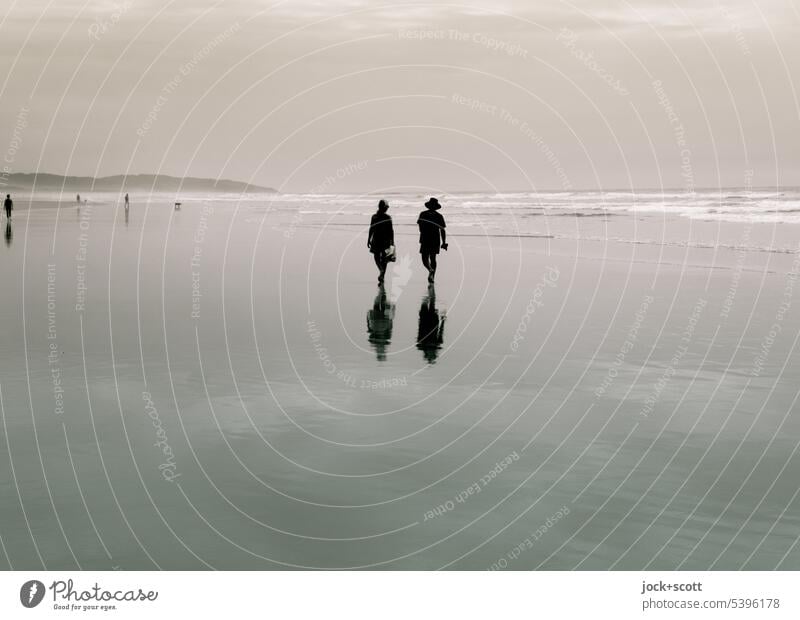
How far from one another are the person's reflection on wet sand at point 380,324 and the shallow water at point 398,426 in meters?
0.08

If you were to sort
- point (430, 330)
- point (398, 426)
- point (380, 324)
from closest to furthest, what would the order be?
point (398, 426)
point (430, 330)
point (380, 324)

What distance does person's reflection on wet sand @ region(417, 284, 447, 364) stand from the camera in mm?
14785

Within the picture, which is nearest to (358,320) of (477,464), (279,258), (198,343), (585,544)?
(198,343)

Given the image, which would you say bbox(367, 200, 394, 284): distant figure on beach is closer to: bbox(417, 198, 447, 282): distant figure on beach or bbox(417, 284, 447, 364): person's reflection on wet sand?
bbox(417, 198, 447, 282): distant figure on beach

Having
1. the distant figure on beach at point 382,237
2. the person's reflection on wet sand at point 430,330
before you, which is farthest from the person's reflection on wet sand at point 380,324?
the distant figure on beach at point 382,237

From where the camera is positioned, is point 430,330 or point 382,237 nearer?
point 430,330

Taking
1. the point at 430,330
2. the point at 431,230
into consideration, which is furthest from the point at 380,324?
the point at 431,230

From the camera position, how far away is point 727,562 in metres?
6.80

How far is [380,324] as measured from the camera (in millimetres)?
17641

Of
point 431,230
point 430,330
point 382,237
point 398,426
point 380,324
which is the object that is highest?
point 431,230

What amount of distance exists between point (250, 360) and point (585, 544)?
25.2ft

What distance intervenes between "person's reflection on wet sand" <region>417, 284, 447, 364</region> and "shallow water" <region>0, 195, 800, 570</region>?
8 cm

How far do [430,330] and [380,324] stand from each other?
112cm

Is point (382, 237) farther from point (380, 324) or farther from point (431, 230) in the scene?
point (380, 324)
